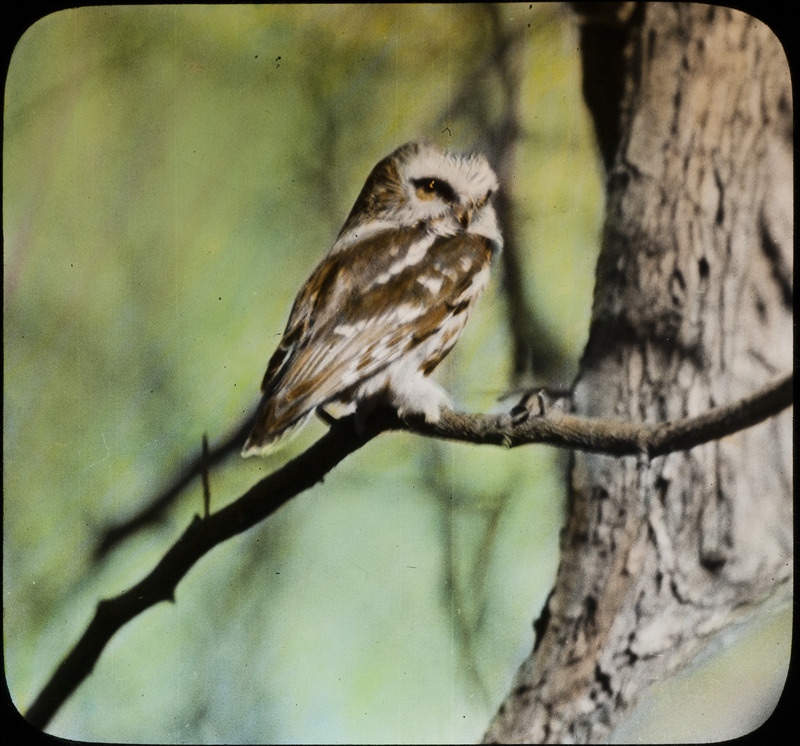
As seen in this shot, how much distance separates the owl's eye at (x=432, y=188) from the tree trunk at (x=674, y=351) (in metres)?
0.26

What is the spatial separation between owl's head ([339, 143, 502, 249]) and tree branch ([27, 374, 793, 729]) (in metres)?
0.30

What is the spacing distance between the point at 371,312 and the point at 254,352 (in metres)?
0.21

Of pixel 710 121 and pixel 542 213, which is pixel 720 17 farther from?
pixel 542 213

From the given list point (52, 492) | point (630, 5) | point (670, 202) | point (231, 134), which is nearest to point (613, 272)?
point (670, 202)

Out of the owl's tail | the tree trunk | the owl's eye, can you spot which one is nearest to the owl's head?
the owl's eye

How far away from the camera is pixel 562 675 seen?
108 cm

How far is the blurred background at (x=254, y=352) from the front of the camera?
1.05 metres

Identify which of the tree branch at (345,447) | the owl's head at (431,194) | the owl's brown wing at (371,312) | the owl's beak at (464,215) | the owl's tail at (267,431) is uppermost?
the owl's head at (431,194)

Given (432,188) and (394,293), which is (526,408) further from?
(432,188)

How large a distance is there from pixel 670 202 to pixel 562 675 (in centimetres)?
81

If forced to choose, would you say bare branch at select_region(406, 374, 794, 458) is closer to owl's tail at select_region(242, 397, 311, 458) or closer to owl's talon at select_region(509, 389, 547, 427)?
owl's talon at select_region(509, 389, 547, 427)

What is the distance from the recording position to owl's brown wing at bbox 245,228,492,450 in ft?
3.35

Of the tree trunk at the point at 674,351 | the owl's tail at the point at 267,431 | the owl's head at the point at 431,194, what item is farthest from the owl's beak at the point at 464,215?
the owl's tail at the point at 267,431

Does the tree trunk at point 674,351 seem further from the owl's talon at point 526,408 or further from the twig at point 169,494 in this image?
the twig at point 169,494
